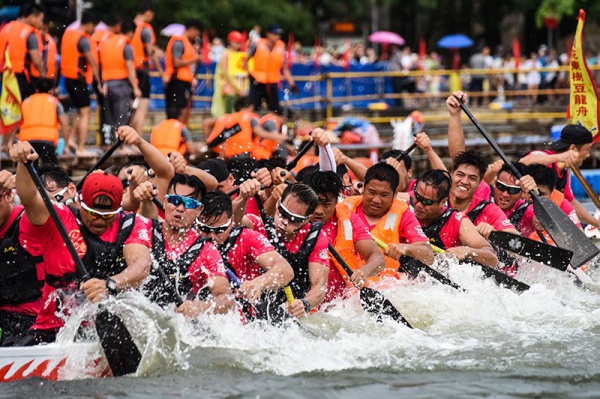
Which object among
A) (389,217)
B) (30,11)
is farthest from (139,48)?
(389,217)

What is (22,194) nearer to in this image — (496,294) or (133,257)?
(133,257)

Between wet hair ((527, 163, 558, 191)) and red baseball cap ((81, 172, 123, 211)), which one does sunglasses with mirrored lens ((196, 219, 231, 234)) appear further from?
wet hair ((527, 163, 558, 191))

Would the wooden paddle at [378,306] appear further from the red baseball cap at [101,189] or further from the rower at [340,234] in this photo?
the red baseball cap at [101,189]

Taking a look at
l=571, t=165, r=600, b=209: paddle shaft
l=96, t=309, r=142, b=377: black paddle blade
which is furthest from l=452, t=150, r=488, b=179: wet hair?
l=96, t=309, r=142, b=377: black paddle blade

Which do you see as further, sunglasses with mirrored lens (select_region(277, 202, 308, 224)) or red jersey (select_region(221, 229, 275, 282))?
sunglasses with mirrored lens (select_region(277, 202, 308, 224))

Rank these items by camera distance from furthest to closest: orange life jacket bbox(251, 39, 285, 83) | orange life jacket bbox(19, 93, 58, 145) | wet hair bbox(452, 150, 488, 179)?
1. orange life jacket bbox(251, 39, 285, 83)
2. orange life jacket bbox(19, 93, 58, 145)
3. wet hair bbox(452, 150, 488, 179)

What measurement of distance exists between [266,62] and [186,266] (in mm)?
9128

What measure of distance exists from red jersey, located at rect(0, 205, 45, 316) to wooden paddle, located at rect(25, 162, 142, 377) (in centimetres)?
31

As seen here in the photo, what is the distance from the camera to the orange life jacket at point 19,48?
1200cm

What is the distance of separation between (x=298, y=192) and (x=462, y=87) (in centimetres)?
1783

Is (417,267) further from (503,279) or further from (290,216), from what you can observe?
(290,216)

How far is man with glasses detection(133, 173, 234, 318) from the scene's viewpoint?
21.6 feet

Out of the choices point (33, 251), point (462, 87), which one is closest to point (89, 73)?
point (33, 251)

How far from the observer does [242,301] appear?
6938mm
